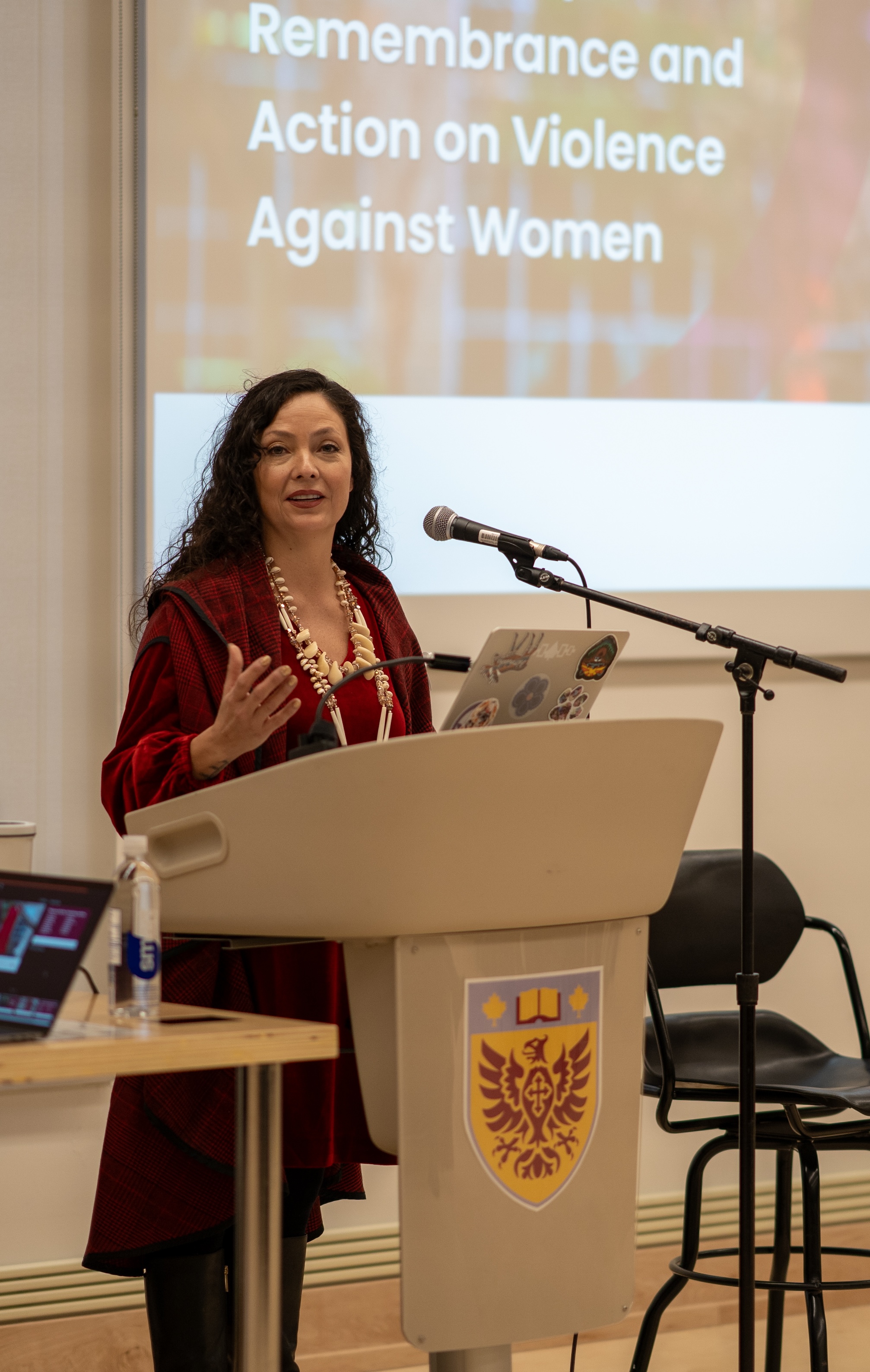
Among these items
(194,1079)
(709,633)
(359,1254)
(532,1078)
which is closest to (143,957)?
(532,1078)

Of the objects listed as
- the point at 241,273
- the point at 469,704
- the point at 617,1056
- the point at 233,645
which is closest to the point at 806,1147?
the point at 617,1056

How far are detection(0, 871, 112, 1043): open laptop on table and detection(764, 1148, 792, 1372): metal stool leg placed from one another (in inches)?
62.5

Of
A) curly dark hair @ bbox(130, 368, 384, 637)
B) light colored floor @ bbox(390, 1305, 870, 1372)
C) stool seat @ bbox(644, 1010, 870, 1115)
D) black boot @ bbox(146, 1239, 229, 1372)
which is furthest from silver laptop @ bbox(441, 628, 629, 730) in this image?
light colored floor @ bbox(390, 1305, 870, 1372)

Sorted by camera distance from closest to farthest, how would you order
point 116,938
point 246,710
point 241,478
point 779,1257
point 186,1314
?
point 116,938, point 246,710, point 186,1314, point 241,478, point 779,1257

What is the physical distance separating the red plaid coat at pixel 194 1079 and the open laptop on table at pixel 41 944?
0.41 m

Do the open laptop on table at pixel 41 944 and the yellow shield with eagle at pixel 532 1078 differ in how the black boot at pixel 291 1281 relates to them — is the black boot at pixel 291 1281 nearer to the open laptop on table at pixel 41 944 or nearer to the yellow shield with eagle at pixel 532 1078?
the yellow shield with eagle at pixel 532 1078

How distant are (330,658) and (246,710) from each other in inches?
20.1

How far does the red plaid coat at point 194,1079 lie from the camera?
1.71 metres

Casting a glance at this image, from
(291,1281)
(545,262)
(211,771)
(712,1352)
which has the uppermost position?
(545,262)

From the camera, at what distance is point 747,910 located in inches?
73.2

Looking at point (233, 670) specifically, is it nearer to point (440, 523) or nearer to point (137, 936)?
point (137, 936)

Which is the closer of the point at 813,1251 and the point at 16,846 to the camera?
the point at 813,1251

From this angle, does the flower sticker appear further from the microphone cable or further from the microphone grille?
the microphone grille

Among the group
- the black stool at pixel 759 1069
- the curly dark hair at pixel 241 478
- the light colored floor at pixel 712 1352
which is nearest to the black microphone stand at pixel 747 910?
the black stool at pixel 759 1069
